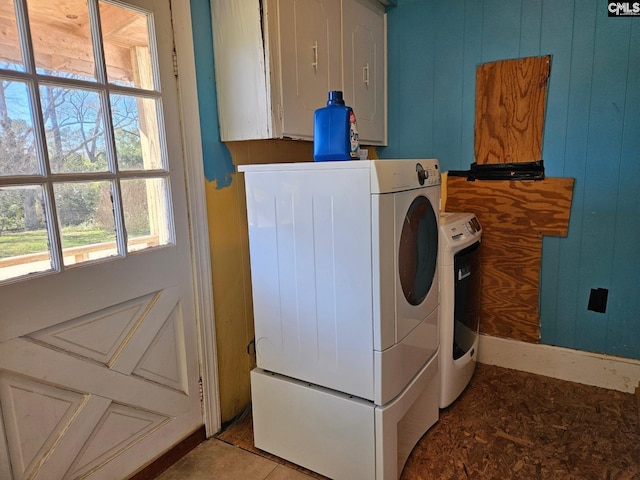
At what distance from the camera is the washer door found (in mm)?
1509

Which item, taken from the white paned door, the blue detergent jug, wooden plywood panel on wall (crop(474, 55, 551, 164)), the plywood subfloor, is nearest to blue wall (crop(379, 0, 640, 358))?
wooden plywood panel on wall (crop(474, 55, 551, 164))

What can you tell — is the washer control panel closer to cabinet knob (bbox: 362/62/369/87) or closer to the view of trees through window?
cabinet knob (bbox: 362/62/369/87)

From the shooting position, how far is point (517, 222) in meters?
2.36

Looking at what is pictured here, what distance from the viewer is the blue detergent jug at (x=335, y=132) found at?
4.94 feet

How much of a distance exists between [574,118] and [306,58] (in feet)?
4.62

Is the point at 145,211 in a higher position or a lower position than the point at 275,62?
lower

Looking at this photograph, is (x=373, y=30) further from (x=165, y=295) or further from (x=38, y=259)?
(x=38, y=259)

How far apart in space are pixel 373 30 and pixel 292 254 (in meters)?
1.58

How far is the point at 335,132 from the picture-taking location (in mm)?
1513

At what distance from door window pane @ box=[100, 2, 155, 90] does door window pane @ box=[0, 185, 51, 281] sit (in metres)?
0.50

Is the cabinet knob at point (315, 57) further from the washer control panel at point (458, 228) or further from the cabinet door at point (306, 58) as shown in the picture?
the washer control panel at point (458, 228)

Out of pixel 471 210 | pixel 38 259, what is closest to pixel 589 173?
A: pixel 471 210

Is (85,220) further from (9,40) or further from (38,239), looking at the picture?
(9,40)

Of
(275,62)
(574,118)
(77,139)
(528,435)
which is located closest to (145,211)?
(77,139)
